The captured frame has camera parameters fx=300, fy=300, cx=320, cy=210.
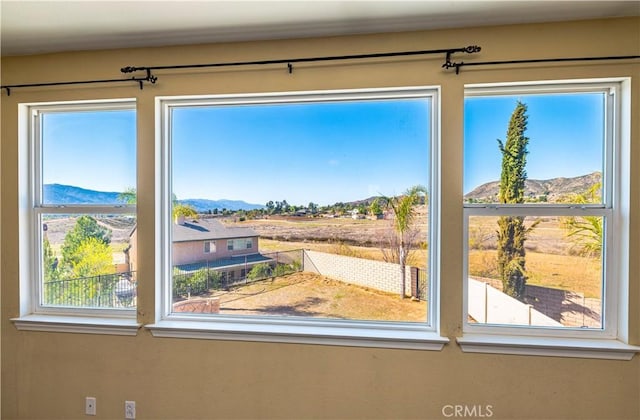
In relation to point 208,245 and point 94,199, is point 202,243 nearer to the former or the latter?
point 208,245

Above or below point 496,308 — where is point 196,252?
above

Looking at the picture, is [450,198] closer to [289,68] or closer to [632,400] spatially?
[289,68]

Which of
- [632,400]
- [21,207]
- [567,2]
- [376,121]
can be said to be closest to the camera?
[567,2]

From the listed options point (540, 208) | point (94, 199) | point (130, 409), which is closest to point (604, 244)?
point (540, 208)

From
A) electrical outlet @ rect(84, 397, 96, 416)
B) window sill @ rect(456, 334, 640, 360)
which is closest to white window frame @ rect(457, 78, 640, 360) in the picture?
window sill @ rect(456, 334, 640, 360)

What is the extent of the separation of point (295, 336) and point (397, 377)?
0.59 meters

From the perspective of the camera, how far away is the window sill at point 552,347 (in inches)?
58.9

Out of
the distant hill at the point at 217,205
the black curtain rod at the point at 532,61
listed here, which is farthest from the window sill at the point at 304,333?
the black curtain rod at the point at 532,61

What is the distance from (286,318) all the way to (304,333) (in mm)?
183

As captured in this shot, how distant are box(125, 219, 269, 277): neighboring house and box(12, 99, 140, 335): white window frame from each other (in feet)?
1.14

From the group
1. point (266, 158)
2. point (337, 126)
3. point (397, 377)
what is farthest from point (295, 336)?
point (337, 126)

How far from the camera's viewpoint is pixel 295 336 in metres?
1.67

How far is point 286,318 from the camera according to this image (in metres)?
1.80

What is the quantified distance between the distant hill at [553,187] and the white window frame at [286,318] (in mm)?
334
